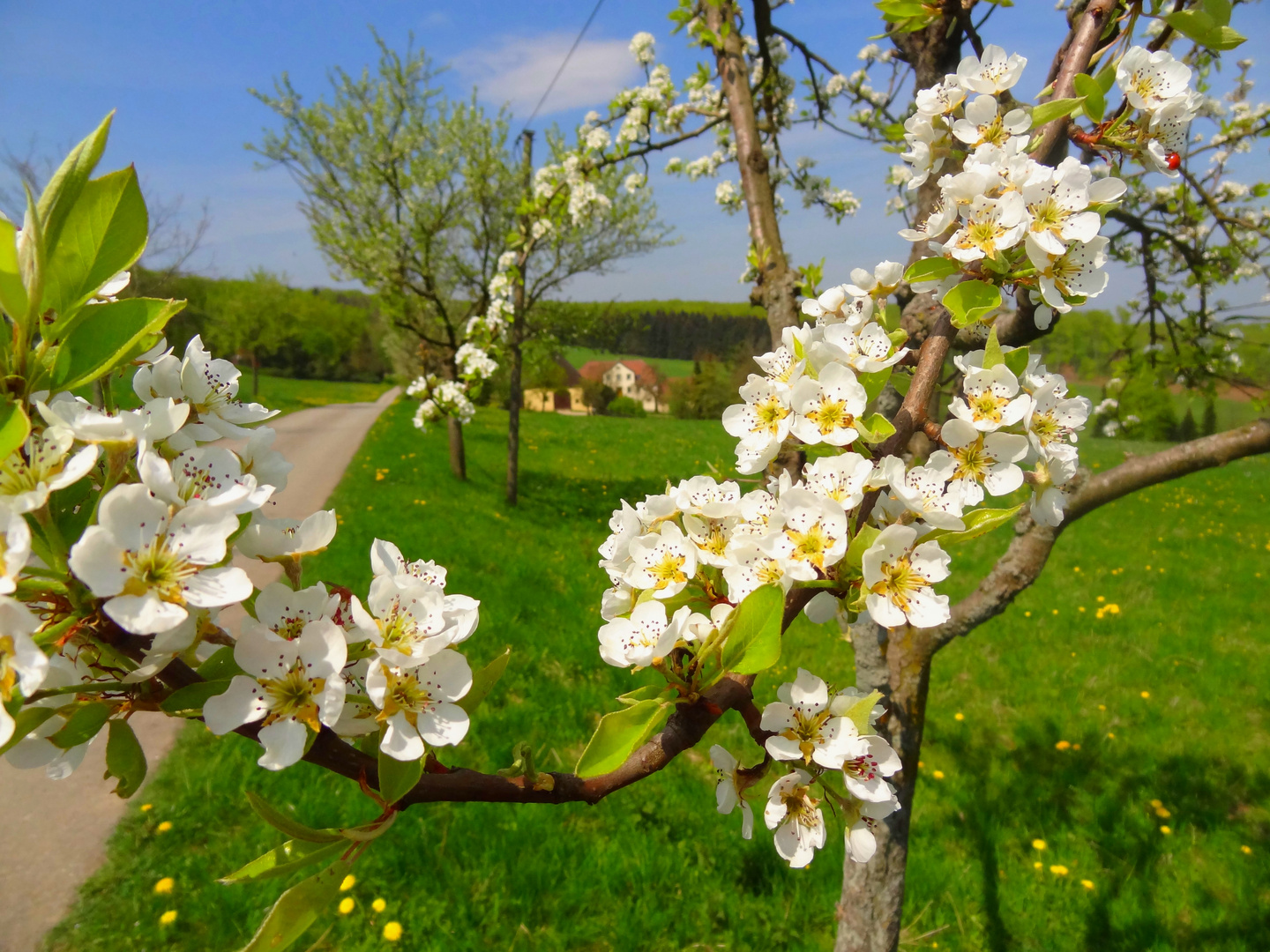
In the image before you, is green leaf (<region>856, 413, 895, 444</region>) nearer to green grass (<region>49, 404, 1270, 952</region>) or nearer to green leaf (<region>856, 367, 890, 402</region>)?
green leaf (<region>856, 367, 890, 402</region>)

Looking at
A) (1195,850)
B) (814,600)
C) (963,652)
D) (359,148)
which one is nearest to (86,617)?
(814,600)

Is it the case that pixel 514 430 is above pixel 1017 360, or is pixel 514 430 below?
below

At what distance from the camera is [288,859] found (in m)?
0.68

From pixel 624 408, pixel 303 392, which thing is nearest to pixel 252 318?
pixel 303 392

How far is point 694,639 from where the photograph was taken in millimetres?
845

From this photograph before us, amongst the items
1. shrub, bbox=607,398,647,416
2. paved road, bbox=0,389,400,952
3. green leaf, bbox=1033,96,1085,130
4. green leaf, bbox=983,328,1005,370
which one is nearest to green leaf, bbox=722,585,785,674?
green leaf, bbox=983,328,1005,370

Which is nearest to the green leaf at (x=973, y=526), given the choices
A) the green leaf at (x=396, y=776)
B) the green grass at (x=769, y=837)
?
the green leaf at (x=396, y=776)

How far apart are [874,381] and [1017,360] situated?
0.23m

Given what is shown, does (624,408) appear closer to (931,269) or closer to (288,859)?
(931,269)

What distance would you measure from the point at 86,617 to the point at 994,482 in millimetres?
1047

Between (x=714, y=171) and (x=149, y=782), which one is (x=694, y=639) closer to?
(x=149, y=782)

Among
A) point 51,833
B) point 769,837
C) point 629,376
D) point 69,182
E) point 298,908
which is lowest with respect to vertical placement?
point 51,833

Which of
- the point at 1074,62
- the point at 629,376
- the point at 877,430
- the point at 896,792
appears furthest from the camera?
the point at 629,376

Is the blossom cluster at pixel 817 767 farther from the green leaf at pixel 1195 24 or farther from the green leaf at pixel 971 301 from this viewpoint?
the green leaf at pixel 1195 24
